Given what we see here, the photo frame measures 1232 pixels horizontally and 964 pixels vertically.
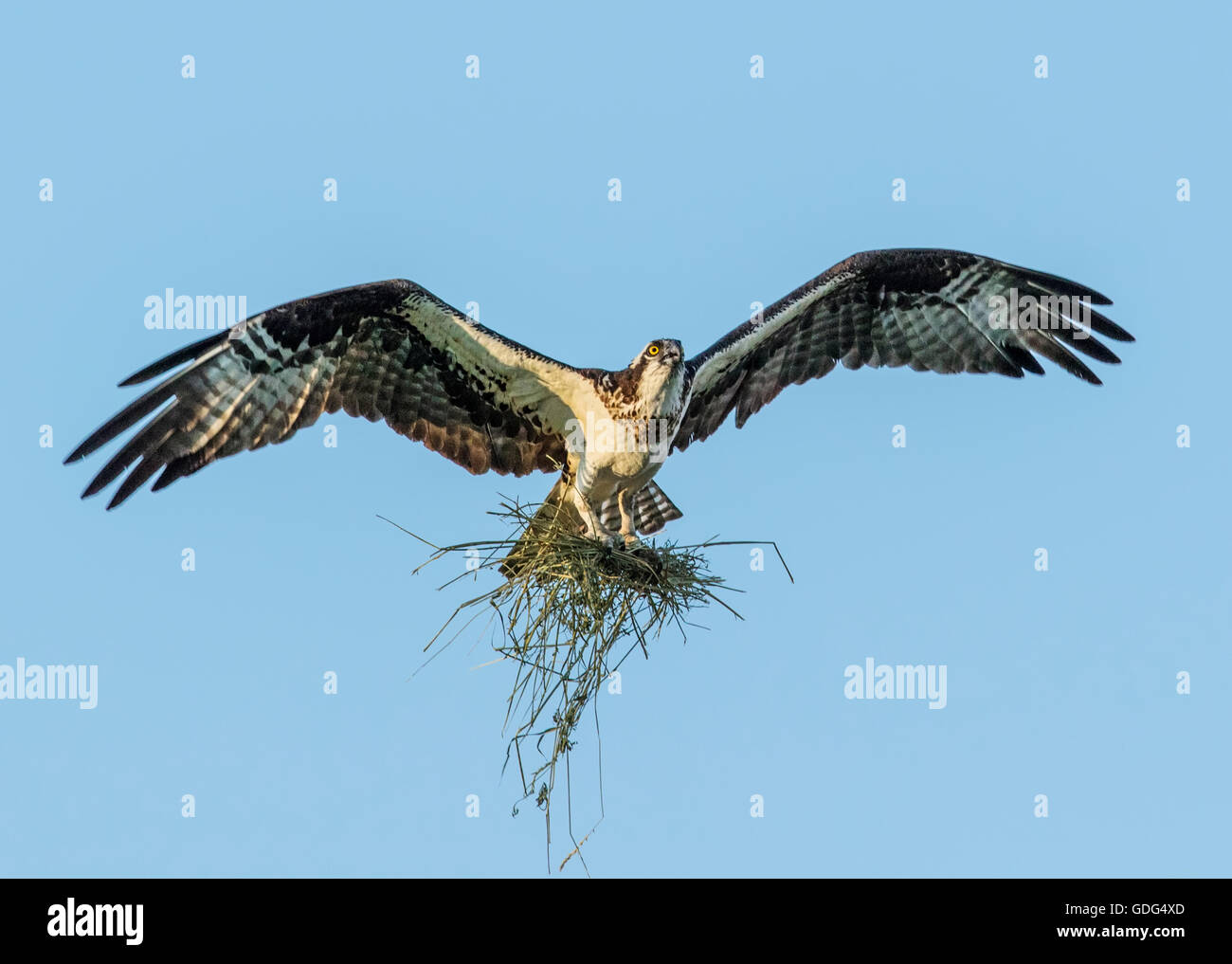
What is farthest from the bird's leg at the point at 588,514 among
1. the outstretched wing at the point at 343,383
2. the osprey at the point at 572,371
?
the outstretched wing at the point at 343,383

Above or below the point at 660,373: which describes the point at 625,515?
below

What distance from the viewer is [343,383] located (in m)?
8.98

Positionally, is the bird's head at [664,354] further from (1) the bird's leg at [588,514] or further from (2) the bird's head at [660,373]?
(1) the bird's leg at [588,514]

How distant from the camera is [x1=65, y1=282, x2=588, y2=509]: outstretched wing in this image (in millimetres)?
8570

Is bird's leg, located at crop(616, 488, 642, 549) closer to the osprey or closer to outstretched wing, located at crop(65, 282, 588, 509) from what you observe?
the osprey

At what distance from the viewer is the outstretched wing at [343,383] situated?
8.57 m

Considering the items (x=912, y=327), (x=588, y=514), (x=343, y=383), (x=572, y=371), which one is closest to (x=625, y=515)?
(x=588, y=514)

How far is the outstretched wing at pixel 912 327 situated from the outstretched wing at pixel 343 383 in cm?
123

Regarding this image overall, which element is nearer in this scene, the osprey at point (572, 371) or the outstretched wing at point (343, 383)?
the osprey at point (572, 371)

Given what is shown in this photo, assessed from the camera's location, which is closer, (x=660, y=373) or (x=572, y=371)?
(x=660, y=373)

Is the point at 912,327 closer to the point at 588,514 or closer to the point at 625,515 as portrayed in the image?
the point at 625,515

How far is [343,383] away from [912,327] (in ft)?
13.3

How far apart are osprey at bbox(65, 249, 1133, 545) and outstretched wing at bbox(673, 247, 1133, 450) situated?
1 centimetres

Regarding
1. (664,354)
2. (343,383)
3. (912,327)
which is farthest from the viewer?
(912,327)
